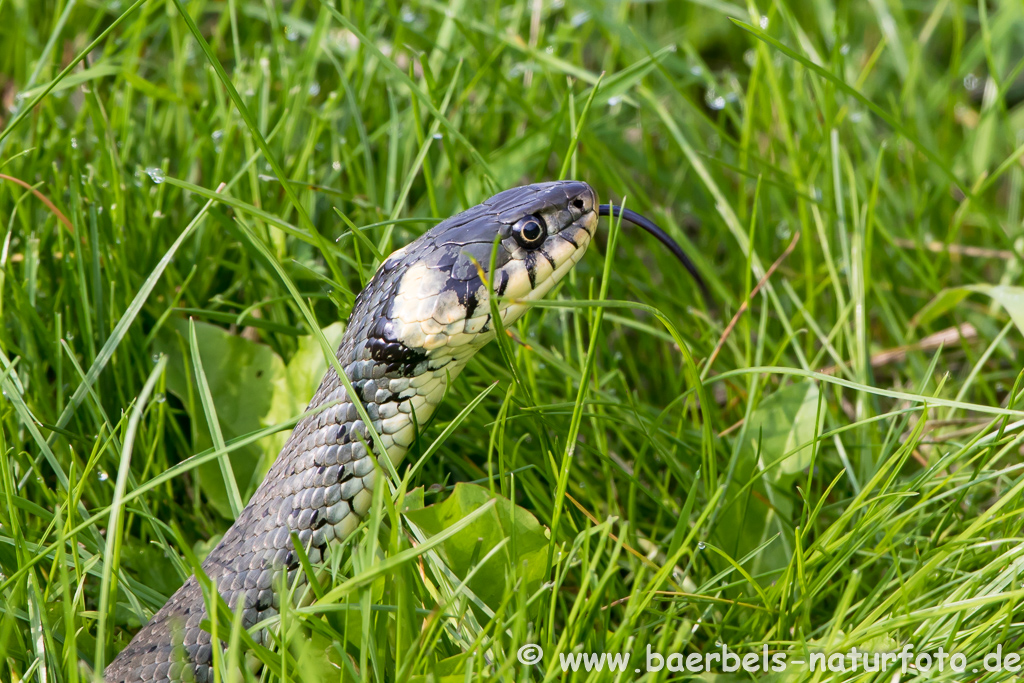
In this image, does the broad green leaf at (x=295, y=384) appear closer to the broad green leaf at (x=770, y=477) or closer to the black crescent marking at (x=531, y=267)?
the black crescent marking at (x=531, y=267)

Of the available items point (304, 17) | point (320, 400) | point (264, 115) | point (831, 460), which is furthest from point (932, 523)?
point (304, 17)

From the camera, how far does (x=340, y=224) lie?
2686 millimetres

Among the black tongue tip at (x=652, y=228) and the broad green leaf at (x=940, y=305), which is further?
the broad green leaf at (x=940, y=305)

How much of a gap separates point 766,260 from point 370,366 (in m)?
1.57

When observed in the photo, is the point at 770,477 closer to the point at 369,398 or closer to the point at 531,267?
the point at 531,267

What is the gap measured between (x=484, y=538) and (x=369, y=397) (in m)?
0.41

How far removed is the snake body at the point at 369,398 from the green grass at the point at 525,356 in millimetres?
89

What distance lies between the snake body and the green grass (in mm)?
89

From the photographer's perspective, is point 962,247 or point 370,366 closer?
point 370,366

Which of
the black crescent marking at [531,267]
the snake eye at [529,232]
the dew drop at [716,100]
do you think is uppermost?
the snake eye at [529,232]

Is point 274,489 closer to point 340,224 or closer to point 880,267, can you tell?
point 340,224

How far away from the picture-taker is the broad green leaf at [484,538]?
5.46 ft

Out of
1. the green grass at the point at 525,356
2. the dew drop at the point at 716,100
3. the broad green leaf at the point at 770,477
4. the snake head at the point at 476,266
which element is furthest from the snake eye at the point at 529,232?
the dew drop at the point at 716,100

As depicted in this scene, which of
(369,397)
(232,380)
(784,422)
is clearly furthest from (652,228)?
(232,380)
